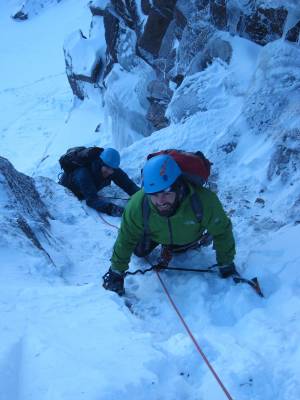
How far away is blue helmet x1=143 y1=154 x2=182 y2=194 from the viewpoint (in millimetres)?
3047

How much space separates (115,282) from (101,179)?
3016mm

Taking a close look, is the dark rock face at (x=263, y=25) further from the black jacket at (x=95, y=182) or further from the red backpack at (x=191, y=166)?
the red backpack at (x=191, y=166)

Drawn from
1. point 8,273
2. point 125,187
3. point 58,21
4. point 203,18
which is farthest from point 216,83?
point 58,21

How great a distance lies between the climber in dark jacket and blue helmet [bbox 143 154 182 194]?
9.99 feet

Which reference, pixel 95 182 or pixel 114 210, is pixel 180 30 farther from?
pixel 114 210

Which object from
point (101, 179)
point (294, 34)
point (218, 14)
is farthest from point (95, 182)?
point (218, 14)

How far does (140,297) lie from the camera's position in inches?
150

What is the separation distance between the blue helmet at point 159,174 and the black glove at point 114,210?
3.03 m

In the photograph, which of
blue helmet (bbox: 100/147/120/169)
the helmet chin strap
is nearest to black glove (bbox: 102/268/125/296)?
the helmet chin strap

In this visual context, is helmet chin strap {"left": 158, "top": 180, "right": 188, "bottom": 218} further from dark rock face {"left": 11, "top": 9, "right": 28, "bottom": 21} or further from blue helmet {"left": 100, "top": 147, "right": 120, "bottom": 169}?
dark rock face {"left": 11, "top": 9, "right": 28, "bottom": 21}

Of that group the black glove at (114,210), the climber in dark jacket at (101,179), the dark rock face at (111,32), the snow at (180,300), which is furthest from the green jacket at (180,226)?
the dark rock face at (111,32)

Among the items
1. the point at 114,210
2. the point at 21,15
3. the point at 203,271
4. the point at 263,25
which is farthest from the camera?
the point at 21,15

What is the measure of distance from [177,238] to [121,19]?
34.0ft

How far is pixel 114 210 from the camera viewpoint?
6.13 meters
